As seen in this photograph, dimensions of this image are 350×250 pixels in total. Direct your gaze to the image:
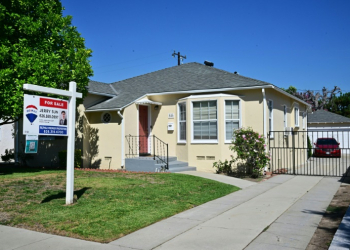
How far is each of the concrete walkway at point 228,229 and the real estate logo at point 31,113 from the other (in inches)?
84.9

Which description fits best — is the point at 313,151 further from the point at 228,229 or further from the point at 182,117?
the point at 228,229

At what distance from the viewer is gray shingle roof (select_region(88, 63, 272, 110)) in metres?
14.6

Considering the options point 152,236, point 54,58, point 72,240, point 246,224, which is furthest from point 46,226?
point 54,58

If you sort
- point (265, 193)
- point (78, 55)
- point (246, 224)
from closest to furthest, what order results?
point (246, 224)
point (265, 193)
point (78, 55)

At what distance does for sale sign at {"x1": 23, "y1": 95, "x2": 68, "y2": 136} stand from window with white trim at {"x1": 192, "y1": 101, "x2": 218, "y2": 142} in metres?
7.66

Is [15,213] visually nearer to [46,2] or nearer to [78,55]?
[78,55]

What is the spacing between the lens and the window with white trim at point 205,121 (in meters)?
14.2

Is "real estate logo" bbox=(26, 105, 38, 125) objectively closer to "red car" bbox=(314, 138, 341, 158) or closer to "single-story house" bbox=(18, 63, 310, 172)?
"single-story house" bbox=(18, 63, 310, 172)

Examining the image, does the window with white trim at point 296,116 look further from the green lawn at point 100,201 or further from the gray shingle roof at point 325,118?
the gray shingle roof at point 325,118

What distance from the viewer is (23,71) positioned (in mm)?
10930

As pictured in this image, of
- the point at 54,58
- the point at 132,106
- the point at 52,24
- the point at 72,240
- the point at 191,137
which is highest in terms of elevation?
the point at 52,24

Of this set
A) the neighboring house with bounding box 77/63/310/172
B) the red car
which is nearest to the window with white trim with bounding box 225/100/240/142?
the neighboring house with bounding box 77/63/310/172

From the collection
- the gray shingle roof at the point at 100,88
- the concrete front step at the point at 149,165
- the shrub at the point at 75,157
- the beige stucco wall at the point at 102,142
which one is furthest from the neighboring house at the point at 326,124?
the shrub at the point at 75,157

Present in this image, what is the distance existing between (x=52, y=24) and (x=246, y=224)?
9.85 meters
